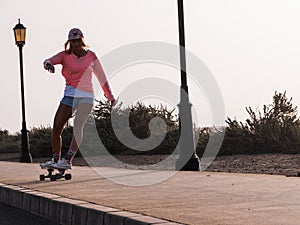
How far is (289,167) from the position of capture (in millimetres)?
14375

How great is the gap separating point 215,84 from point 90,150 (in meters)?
10.3

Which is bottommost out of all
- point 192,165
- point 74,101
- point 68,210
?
point 68,210

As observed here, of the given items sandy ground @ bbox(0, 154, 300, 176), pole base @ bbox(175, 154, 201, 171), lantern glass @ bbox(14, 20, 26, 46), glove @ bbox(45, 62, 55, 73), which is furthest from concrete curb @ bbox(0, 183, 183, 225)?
lantern glass @ bbox(14, 20, 26, 46)

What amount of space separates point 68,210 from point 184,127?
20.4ft

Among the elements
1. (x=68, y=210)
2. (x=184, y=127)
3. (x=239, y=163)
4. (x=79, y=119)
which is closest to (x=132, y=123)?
(x=239, y=163)

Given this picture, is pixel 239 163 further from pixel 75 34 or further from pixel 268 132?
pixel 75 34

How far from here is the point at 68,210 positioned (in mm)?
7781

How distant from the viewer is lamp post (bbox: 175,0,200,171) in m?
13.6

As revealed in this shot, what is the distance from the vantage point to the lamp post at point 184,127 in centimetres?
1359

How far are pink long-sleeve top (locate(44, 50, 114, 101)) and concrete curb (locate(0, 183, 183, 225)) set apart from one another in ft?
5.40

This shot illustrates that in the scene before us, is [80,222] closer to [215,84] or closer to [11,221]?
[11,221]

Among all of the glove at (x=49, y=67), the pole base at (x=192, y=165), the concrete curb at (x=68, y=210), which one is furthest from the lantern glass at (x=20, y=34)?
the concrete curb at (x=68, y=210)

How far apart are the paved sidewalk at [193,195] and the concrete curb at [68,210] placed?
0.59ft

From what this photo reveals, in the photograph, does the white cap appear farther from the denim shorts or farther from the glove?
the denim shorts
